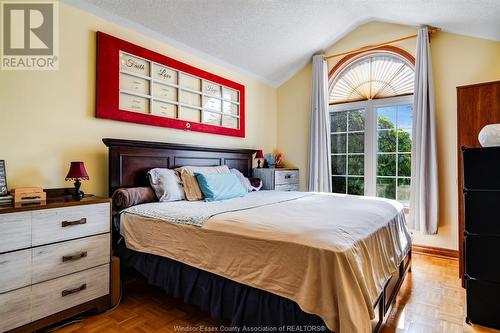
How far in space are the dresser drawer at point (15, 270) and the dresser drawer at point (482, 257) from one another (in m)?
2.85

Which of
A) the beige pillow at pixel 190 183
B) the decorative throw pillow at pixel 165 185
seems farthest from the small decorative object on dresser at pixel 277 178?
the decorative throw pillow at pixel 165 185

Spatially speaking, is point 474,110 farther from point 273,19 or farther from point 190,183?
point 190,183

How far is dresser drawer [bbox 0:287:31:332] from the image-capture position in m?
1.50

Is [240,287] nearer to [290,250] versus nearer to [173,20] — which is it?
[290,250]

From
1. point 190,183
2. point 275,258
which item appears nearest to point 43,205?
point 190,183

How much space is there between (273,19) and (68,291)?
10.7 feet

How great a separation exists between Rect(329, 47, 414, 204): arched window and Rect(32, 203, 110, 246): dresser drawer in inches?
129

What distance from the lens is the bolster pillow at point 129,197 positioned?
2256 millimetres

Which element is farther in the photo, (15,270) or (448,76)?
(448,76)

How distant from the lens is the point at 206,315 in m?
1.90

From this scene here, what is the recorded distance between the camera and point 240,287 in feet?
4.93

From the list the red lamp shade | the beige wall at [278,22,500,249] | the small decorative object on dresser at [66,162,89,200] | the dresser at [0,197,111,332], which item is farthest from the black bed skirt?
the beige wall at [278,22,500,249]

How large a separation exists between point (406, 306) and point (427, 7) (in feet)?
9.55

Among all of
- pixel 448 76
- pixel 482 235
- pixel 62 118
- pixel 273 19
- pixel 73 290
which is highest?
pixel 273 19
